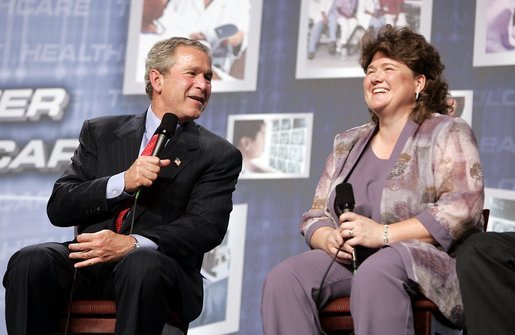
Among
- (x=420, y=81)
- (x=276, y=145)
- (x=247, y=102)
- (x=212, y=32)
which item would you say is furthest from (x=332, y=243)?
(x=212, y=32)

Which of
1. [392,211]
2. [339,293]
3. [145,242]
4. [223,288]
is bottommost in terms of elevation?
[223,288]

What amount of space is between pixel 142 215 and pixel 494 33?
1.61 metres

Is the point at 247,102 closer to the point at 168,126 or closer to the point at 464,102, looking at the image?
the point at 464,102

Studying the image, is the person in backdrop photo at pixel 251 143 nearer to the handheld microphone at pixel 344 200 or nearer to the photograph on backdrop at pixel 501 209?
the photograph on backdrop at pixel 501 209

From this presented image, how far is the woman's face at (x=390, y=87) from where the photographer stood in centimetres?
303

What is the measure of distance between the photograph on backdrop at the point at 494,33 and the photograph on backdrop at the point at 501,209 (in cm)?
52

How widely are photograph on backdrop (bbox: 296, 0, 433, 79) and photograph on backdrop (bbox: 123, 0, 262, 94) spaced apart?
232mm

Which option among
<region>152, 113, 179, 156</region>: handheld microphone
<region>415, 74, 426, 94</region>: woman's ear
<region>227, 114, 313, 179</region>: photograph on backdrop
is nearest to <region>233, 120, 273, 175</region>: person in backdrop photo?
<region>227, 114, 313, 179</region>: photograph on backdrop

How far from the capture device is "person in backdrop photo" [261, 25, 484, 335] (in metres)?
2.64

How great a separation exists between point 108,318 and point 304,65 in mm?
1564

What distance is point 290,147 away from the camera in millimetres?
3922

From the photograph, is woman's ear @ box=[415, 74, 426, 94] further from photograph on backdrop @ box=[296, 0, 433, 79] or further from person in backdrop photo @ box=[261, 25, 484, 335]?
photograph on backdrop @ box=[296, 0, 433, 79]

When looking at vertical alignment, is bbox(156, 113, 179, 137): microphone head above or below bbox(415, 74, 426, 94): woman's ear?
below

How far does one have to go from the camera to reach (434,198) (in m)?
2.87
